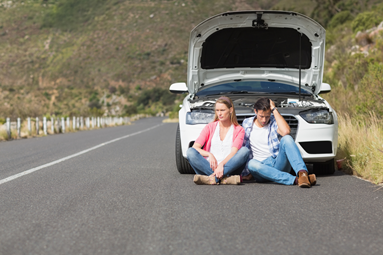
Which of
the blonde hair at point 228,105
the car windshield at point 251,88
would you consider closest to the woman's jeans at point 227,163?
the blonde hair at point 228,105

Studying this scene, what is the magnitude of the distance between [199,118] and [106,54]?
92.2 meters

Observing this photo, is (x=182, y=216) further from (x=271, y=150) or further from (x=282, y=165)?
(x=271, y=150)

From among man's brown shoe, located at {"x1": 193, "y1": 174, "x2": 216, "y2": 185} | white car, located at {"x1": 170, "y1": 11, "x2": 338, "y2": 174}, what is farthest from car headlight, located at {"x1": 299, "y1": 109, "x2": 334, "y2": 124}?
man's brown shoe, located at {"x1": 193, "y1": 174, "x2": 216, "y2": 185}

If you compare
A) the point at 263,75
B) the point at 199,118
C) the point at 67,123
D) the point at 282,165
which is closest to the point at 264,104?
the point at 282,165

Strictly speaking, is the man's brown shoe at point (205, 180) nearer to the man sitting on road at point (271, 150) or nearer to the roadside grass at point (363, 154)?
the man sitting on road at point (271, 150)

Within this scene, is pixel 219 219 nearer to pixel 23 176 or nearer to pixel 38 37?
pixel 23 176

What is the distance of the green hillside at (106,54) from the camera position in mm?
91250

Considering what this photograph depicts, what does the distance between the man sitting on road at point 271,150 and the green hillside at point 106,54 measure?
77.5m

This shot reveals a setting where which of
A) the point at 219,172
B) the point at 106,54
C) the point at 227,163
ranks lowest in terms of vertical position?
the point at 219,172

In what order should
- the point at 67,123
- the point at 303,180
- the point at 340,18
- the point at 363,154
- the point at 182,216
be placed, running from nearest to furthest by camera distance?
the point at 182,216, the point at 303,180, the point at 363,154, the point at 67,123, the point at 340,18

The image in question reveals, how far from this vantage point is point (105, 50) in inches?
3834

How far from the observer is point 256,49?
8539 mm

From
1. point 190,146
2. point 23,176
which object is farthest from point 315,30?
point 23,176

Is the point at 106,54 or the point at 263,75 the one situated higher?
the point at 106,54
